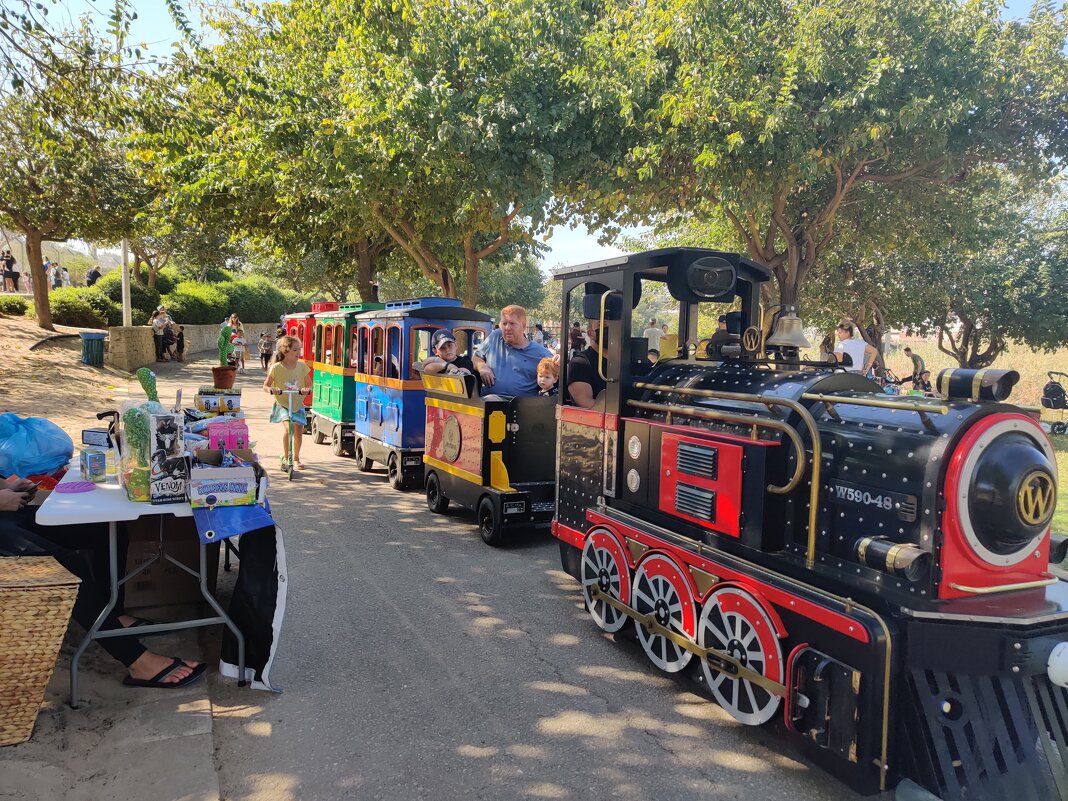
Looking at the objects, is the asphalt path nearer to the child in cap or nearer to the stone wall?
the child in cap

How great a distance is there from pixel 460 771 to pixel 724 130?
Answer: 841 cm

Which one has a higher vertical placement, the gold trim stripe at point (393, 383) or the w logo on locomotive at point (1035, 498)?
the gold trim stripe at point (393, 383)

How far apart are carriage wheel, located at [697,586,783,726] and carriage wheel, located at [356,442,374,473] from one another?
7010 mm

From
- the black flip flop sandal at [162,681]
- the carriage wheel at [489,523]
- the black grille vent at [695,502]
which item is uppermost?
the black grille vent at [695,502]

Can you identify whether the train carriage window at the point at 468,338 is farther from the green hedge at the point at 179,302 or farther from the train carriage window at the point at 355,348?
the green hedge at the point at 179,302

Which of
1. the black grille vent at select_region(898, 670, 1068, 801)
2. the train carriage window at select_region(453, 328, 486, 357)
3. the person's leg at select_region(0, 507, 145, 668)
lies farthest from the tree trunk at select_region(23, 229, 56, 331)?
the black grille vent at select_region(898, 670, 1068, 801)

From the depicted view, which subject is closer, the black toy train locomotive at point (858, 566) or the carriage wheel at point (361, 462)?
the black toy train locomotive at point (858, 566)

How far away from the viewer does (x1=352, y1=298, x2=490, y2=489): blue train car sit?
28.6 feet

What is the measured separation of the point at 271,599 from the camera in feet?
12.4

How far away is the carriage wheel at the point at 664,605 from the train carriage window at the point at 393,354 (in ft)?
17.9

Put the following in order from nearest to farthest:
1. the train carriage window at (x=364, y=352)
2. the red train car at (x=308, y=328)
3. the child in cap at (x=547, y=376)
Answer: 1. the child in cap at (x=547, y=376)
2. the train carriage window at (x=364, y=352)
3. the red train car at (x=308, y=328)

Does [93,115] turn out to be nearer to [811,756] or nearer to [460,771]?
[460,771]

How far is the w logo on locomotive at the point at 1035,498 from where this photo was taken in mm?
2830

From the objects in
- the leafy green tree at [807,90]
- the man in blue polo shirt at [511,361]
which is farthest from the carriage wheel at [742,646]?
the leafy green tree at [807,90]
